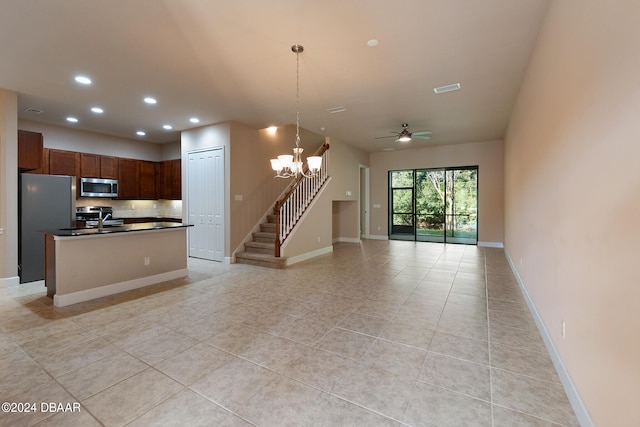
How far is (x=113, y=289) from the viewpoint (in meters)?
4.21

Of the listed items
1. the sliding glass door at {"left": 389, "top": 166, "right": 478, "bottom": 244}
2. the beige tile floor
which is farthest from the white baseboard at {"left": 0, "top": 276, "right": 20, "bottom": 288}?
the sliding glass door at {"left": 389, "top": 166, "right": 478, "bottom": 244}

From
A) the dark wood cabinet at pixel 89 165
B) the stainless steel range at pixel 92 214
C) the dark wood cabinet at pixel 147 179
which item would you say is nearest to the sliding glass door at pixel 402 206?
the dark wood cabinet at pixel 147 179

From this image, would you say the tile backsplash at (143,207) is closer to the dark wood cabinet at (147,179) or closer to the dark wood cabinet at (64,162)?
the dark wood cabinet at (147,179)

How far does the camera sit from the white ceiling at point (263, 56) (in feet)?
8.98

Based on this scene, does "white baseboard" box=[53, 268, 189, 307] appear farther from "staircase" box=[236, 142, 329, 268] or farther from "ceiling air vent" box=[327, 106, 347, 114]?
"ceiling air vent" box=[327, 106, 347, 114]

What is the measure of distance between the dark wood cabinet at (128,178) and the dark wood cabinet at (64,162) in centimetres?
95

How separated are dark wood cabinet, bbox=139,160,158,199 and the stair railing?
4.28 m

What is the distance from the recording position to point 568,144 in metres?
2.13

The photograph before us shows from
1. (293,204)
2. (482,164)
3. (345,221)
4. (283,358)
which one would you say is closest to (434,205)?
(482,164)

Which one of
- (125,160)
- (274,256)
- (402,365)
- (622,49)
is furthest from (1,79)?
(622,49)

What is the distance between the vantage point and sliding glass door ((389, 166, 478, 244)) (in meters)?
9.19

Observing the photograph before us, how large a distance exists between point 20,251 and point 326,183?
6044mm

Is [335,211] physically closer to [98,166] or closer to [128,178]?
[128,178]

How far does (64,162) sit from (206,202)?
11.1ft
